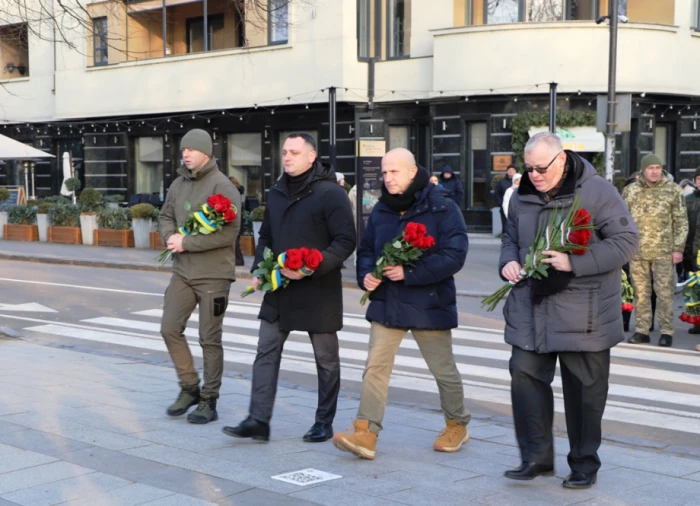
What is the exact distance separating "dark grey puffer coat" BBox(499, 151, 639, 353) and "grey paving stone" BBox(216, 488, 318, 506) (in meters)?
1.47

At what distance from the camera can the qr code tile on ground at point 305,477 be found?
5863 millimetres

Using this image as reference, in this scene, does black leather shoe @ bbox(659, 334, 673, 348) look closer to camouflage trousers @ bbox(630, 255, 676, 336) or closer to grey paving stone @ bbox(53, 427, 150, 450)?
camouflage trousers @ bbox(630, 255, 676, 336)

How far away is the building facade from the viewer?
2555 cm

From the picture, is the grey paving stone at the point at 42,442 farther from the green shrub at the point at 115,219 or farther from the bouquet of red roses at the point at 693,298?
the green shrub at the point at 115,219

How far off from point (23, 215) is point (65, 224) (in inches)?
76.2

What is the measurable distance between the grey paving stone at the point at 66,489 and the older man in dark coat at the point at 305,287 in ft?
3.57

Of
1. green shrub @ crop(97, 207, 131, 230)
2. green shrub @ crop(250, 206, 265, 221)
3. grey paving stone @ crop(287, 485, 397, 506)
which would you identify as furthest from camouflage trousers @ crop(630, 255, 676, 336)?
green shrub @ crop(97, 207, 131, 230)

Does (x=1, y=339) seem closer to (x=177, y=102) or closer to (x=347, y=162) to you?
(x=347, y=162)

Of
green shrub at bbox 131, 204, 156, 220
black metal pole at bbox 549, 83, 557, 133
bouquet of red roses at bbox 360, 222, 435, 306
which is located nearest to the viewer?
bouquet of red roses at bbox 360, 222, 435, 306

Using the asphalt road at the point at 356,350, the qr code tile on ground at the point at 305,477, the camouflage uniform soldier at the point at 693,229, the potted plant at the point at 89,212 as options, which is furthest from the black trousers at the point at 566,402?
the potted plant at the point at 89,212

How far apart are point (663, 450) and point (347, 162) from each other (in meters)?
22.4

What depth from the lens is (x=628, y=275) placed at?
12.2 m

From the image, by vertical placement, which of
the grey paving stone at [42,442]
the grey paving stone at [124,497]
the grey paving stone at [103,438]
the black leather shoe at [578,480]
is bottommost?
the grey paving stone at [103,438]

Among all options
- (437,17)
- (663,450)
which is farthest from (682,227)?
(437,17)
